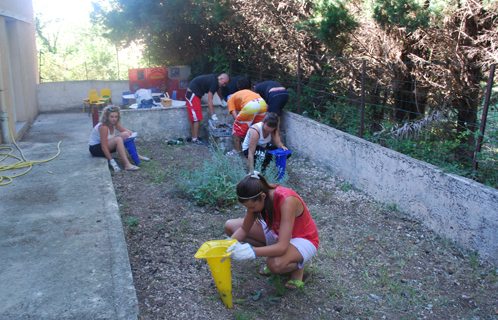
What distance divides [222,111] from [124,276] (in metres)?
5.86

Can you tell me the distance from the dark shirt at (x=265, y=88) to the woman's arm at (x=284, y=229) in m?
4.75

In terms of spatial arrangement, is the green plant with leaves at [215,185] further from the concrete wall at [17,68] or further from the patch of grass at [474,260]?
the concrete wall at [17,68]

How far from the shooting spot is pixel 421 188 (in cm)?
399

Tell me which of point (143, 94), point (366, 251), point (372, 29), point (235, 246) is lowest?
point (366, 251)

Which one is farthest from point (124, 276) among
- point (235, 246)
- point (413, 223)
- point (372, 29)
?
point (372, 29)

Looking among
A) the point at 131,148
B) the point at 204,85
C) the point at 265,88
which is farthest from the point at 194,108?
the point at 131,148

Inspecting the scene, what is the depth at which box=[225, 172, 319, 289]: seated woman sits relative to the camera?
8.32 feet

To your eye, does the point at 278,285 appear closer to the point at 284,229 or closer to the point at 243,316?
the point at 243,316

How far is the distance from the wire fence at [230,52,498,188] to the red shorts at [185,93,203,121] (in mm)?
1637

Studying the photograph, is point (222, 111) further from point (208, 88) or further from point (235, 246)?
point (235, 246)

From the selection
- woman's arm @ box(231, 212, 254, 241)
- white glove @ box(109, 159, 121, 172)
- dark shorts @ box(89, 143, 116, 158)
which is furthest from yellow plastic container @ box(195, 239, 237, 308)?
dark shorts @ box(89, 143, 116, 158)

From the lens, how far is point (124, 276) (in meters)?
2.70

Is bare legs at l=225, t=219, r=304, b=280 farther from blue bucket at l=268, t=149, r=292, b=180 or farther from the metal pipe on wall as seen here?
the metal pipe on wall

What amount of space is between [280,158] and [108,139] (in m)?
2.64
